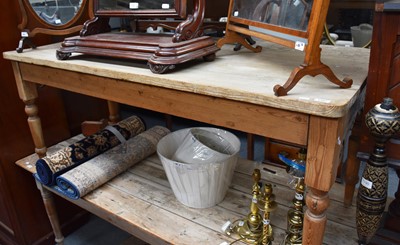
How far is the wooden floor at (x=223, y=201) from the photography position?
110 cm

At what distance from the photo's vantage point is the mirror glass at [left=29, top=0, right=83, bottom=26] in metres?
1.36

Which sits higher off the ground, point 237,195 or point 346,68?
point 346,68

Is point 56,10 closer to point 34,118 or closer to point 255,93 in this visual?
point 34,118

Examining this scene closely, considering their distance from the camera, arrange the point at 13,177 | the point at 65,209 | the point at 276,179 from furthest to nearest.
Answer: the point at 65,209
the point at 13,177
the point at 276,179

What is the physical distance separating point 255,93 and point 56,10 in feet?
3.41

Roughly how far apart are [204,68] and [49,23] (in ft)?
2.57

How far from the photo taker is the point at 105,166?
1394mm

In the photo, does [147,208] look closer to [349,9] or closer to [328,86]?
[328,86]

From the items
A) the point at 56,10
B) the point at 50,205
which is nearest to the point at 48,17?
the point at 56,10

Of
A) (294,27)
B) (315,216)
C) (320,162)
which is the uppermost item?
(294,27)

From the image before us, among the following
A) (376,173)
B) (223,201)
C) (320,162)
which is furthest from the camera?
(223,201)

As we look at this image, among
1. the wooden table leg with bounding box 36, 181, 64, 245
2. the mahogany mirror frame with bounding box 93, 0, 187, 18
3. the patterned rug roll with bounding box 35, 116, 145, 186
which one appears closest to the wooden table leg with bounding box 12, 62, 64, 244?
the wooden table leg with bounding box 36, 181, 64, 245

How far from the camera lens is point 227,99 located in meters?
0.79

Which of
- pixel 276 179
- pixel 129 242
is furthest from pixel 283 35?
pixel 129 242
